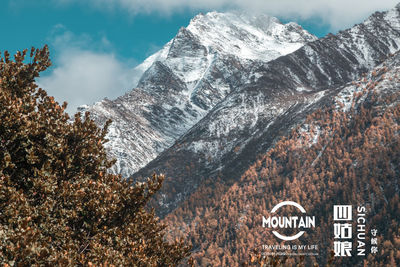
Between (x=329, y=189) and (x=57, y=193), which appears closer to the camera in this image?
(x=57, y=193)

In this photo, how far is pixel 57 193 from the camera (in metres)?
13.4

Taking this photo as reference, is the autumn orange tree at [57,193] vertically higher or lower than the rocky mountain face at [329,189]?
lower

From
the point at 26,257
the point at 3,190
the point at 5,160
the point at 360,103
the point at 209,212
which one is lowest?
the point at 26,257

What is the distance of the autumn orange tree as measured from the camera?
11.1 m

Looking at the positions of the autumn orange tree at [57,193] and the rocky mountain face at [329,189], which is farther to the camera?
the rocky mountain face at [329,189]

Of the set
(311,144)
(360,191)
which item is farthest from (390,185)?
(311,144)

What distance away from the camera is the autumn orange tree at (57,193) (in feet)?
36.3

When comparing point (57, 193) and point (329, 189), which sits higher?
point (329, 189)

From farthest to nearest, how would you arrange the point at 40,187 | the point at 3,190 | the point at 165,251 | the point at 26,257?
1. the point at 165,251
2. the point at 40,187
3. the point at 3,190
4. the point at 26,257

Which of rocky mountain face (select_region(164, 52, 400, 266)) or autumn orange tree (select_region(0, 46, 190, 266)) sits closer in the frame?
autumn orange tree (select_region(0, 46, 190, 266))

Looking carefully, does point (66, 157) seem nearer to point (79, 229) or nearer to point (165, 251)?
point (79, 229)

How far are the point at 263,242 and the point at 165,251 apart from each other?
156250mm

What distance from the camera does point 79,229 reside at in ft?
44.2

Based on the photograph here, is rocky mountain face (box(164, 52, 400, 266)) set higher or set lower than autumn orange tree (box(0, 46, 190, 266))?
higher
